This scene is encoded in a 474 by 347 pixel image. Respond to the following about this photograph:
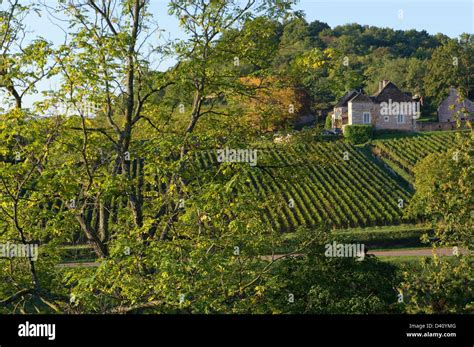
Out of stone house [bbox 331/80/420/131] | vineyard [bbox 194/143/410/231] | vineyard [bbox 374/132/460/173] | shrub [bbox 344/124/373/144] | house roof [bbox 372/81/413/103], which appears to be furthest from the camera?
stone house [bbox 331/80/420/131]

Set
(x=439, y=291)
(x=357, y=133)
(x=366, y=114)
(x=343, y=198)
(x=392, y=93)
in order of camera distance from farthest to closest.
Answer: (x=366, y=114) < (x=357, y=133) < (x=392, y=93) < (x=343, y=198) < (x=439, y=291)

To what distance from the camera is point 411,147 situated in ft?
176

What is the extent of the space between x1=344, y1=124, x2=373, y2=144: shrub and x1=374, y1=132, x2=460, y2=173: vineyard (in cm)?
139

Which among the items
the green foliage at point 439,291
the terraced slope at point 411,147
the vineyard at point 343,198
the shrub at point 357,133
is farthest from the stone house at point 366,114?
the green foliage at point 439,291

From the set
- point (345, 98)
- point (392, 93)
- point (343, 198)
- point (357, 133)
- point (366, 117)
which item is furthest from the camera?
point (345, 98)

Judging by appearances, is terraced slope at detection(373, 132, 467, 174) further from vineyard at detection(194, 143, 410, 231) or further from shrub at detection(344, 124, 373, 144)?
vineyard at detection(194, 143, 410, 231)

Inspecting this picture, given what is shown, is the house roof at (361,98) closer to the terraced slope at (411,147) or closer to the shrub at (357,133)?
the shrub at (357,133)

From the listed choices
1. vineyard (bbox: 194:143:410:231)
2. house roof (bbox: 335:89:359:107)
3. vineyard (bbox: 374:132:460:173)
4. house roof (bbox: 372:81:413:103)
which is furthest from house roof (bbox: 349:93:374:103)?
vineyard (bbox: 194:143:410:231)

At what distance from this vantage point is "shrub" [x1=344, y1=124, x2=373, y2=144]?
5700 centimetres

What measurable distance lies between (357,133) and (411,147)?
6.36 m

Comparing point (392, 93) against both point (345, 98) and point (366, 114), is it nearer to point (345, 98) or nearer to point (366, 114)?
point (366, 114)

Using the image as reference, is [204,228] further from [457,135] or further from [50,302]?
[457,135]

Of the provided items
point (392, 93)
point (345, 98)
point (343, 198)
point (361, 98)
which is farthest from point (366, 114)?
point (343, 198)
